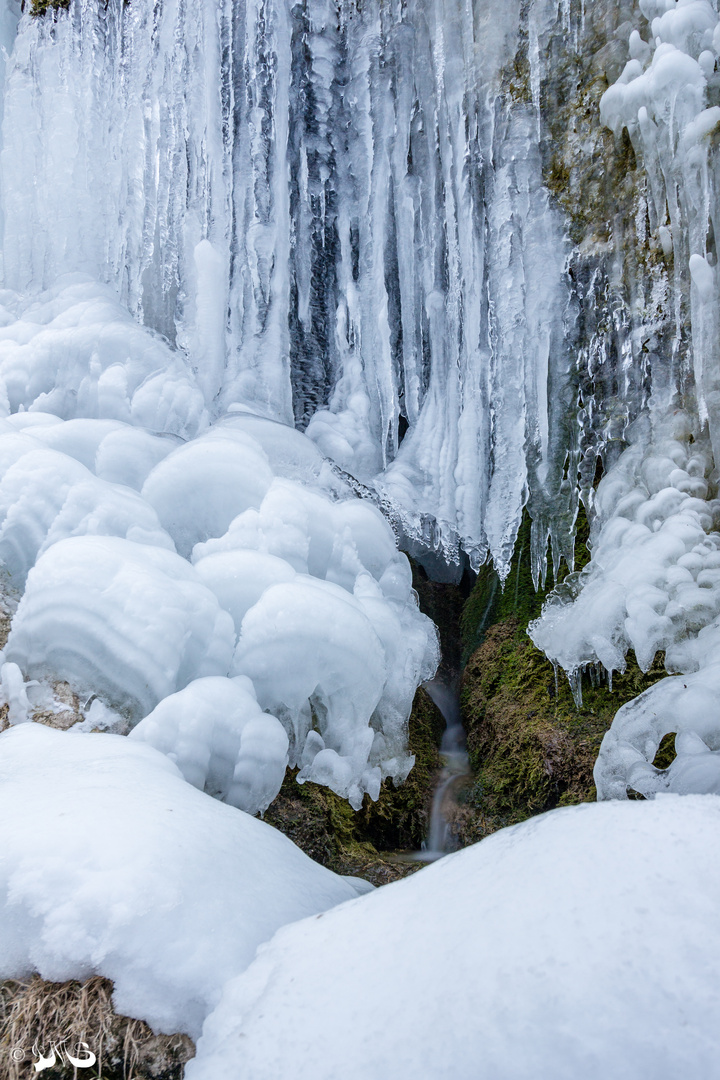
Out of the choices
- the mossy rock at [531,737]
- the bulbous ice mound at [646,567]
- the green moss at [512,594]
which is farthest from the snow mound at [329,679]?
the green moss at [512,594]

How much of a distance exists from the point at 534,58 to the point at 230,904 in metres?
5.48

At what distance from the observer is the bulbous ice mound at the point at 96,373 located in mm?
4746

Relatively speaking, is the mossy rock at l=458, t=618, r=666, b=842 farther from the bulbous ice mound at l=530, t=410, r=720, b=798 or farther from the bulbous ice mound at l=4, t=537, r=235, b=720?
the bulbous ice mound at l=4, t=537, r=235, b=720

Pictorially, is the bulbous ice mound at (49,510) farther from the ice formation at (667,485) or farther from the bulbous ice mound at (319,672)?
the ice formation at (667,485)

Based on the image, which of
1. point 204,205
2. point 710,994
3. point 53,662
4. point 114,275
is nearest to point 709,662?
point 710,994

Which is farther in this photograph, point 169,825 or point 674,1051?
point 169,825

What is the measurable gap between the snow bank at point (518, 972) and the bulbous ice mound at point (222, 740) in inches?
38.3

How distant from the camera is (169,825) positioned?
181 cm

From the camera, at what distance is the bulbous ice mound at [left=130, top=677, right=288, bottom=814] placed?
2.53 m

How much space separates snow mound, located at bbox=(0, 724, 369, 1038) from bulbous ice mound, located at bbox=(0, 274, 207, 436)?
318cm

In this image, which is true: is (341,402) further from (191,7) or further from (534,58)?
(191,7)

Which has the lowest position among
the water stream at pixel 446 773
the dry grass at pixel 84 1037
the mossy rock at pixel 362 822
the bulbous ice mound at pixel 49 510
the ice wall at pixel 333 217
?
the water stream at pixel 446 773


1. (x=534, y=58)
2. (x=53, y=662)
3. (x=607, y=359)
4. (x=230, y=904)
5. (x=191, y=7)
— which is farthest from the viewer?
(x=191, y=7)

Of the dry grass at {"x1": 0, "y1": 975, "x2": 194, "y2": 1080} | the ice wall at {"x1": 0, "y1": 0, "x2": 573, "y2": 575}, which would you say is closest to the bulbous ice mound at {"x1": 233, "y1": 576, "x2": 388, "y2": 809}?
the dry grass at {"x1": 0, "y1": 975, "x2": 194, "y2": 1080}
